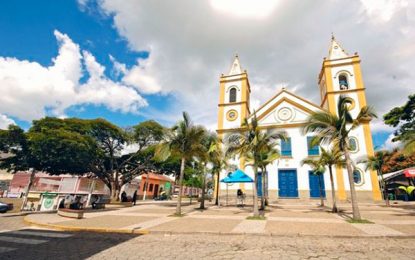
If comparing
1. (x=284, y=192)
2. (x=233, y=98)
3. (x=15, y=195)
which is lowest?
(x=15, y=195)

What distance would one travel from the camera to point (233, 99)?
27.3 meters

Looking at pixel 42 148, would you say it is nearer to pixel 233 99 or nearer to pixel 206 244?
pixel 206 244

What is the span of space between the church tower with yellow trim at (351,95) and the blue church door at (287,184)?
3806 millimetres

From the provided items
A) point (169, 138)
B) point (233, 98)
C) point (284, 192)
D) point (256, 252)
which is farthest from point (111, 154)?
point (256, 252)

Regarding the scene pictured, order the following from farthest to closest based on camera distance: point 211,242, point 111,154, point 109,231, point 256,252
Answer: point 111,154, point 109,231, point 211,242, point 256,252

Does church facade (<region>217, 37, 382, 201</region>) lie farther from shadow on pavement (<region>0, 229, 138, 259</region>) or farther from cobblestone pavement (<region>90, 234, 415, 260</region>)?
shadow on pavement (<region>0, 229, 138, 259</region>)

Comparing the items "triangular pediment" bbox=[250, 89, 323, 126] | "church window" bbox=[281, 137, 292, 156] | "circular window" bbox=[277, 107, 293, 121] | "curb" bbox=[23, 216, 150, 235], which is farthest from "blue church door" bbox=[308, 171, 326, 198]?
"curb" bbox=[23, 216, 150, 235]

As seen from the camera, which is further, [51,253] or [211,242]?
[211,242]

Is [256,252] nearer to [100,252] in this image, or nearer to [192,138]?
[100,252]

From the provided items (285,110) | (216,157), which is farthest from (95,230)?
(285,110)

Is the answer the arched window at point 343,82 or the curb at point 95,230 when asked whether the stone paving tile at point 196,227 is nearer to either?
the curb at point 95,230

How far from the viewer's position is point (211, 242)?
6.12 metres

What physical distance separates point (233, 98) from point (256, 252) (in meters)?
23.5

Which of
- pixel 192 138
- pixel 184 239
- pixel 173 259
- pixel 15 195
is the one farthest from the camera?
pixel 15 195
